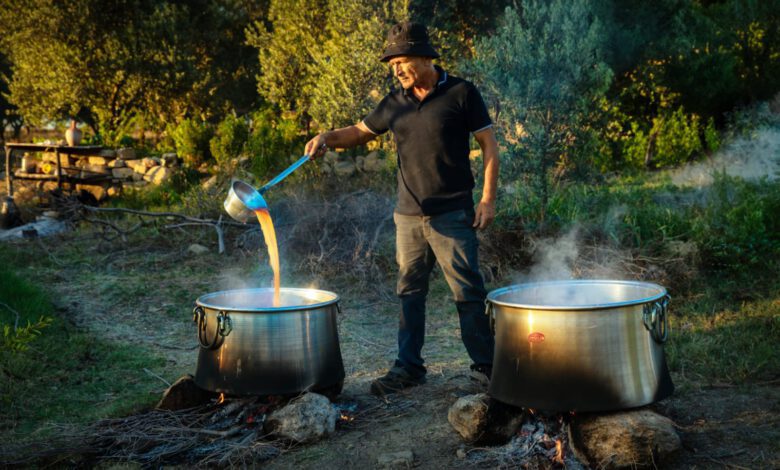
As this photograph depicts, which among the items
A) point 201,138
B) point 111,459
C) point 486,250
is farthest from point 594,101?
point 201,138

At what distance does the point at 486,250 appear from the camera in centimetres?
668

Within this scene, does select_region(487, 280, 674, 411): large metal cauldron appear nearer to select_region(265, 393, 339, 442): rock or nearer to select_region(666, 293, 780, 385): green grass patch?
select_region(265, 393, 339, 442): rock

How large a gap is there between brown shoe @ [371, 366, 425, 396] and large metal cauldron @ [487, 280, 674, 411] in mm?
1067

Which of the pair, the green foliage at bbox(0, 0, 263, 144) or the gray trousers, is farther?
the green foliage at bbox(0, 0, 263, 144)

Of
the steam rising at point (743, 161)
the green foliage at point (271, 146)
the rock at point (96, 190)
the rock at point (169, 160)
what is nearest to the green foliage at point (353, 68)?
the green foliage at point (271, 146)

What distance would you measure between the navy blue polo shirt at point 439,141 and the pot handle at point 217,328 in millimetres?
1059

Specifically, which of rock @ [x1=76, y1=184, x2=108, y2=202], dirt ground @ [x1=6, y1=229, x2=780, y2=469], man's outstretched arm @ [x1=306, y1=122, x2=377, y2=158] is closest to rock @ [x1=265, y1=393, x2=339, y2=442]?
dirt ground @ [x1=6, y1=229, x2=780, y2=469]

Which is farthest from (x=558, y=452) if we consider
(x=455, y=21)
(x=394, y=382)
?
(x=455, y=21)

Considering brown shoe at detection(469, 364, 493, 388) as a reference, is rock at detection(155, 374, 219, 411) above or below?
Result: below

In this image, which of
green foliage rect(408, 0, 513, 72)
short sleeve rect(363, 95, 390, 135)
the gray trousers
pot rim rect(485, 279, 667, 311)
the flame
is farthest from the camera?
green foliage rect(408, 0, 513, 72)

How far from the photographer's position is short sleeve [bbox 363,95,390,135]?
3.87m

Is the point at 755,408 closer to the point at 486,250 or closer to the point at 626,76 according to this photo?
the point at 486,250

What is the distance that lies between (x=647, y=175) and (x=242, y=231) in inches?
238

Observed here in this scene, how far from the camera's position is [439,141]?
3.68 meters
